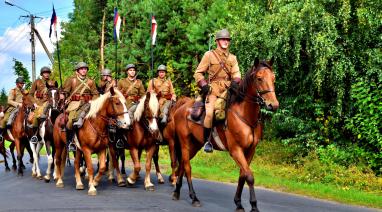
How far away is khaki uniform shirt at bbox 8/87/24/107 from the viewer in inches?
732

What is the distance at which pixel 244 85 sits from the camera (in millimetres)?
9562

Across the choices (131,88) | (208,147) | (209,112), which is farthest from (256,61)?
(131,88)

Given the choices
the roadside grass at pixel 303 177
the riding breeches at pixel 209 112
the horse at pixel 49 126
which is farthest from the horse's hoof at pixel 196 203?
the horse at pixel 49 126

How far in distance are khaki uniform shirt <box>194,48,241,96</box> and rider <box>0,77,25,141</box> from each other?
31.7 feet

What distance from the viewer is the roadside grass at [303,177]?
12.9 m

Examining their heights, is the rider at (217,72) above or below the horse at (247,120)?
above

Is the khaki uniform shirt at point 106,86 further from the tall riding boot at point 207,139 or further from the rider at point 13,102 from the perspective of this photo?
the rider at point 13,102

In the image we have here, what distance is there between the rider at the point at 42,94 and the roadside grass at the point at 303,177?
4.61 m

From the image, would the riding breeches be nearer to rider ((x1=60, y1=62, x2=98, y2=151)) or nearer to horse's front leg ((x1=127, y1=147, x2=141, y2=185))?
horse's front leg ((x1=127, y1=147, x2=141, y2=185))

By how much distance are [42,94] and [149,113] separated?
5.96m

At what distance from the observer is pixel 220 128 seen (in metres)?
10.3

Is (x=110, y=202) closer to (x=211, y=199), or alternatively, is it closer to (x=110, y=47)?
(x=211, y=199)

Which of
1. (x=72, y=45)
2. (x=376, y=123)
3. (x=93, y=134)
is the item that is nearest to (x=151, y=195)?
(x=93, y=134)

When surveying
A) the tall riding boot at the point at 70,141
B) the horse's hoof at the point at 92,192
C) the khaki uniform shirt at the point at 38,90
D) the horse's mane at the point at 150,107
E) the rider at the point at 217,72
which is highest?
the rider at the point at 217,72
